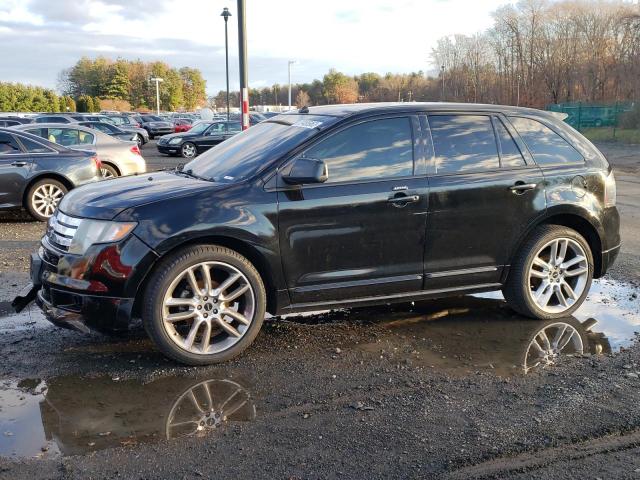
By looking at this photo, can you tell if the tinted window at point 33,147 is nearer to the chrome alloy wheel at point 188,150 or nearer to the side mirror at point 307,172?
the side mirror at point 307,172

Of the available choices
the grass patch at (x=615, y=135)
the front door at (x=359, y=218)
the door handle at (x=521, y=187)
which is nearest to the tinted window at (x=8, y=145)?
the front door at (x=359, y=218)

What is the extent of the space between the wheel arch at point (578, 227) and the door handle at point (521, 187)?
0.92ft

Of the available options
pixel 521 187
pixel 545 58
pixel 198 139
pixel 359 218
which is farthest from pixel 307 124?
pixel 545 58

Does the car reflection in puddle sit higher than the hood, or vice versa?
the hood

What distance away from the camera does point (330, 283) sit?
4789mm

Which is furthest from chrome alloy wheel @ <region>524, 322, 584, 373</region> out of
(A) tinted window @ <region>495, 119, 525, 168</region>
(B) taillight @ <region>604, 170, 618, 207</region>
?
(A) tinted window @ <region>495, 119, 525, 168</region>

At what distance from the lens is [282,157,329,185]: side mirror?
4539mm

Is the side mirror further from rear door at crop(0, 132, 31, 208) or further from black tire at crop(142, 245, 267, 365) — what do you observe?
rear door at crop(0, 132, 31, 208)

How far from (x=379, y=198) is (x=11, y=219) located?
8.18m

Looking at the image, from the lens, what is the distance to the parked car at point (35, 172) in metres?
10.1

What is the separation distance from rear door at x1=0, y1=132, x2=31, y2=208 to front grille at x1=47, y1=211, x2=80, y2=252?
601cm

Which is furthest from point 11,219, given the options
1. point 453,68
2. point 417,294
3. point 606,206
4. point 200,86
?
point 200,86

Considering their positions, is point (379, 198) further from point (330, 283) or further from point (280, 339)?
point (280, 339)

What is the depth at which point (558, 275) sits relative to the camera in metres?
5.57
